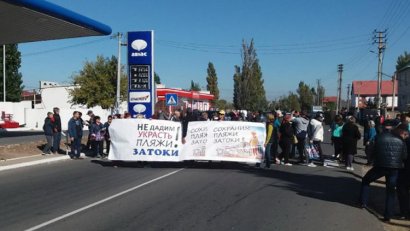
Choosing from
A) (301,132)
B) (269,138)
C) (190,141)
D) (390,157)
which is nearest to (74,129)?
(190,141)

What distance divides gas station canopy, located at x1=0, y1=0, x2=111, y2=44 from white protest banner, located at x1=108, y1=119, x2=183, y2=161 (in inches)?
200

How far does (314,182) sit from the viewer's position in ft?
39.6

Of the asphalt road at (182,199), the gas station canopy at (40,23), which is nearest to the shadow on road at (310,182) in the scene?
the asphalt road at (182,199)

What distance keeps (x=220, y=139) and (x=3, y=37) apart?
13.4 meters

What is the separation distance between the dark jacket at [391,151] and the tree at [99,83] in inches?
1750

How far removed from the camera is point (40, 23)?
64.1 feet

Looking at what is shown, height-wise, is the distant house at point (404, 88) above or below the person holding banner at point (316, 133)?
above

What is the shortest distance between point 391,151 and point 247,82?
57.8 meters

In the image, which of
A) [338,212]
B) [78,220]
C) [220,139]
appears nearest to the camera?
[78,220]

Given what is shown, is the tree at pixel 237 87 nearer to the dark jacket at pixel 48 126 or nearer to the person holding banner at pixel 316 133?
the dark jacket at pixel 48 126

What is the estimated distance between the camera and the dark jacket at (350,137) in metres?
14.6

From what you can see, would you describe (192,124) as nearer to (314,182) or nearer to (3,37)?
(314,182)

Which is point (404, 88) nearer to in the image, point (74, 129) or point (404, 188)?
point (74, 129)

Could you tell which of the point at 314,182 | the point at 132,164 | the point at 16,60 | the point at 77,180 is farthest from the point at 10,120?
the point at 314,182
